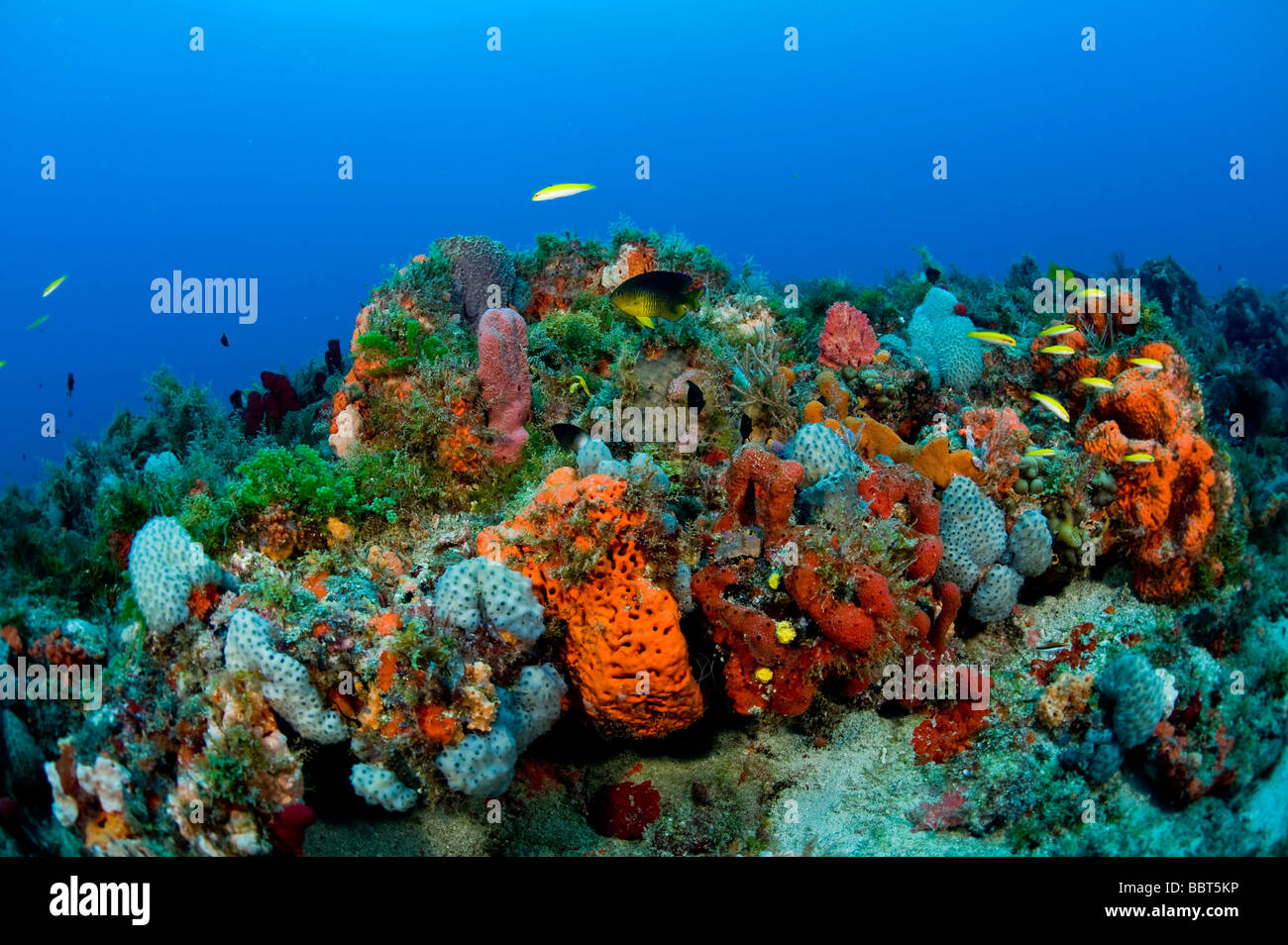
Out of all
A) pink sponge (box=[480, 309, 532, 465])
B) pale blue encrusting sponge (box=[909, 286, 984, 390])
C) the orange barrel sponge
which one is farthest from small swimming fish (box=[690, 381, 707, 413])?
pale blue encrusting sponge (box=[909, 286, 984, 390])

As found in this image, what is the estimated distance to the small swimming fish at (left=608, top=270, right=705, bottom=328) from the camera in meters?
4.98

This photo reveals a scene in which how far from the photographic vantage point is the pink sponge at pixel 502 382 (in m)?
5.65

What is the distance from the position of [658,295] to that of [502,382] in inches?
61.9

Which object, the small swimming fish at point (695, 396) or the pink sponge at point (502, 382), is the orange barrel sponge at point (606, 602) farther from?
the small swimming fish at point (695, 396)

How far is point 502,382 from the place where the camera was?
18.6 ft

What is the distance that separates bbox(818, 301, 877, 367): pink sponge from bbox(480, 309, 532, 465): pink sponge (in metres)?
3.32

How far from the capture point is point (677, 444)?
5.61m
